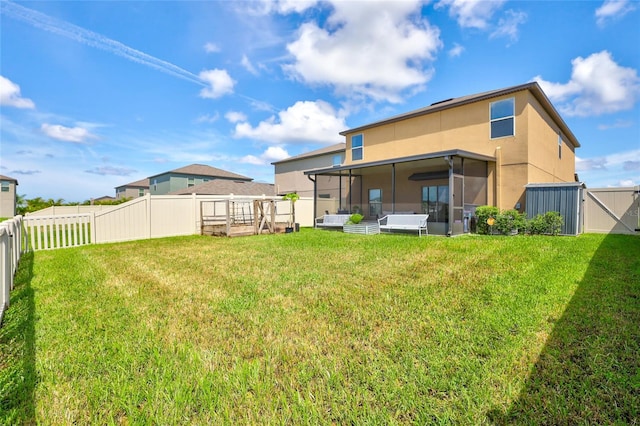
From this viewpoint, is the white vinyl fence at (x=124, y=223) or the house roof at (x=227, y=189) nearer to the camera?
the white vinyl fence at (x=124, y=223)

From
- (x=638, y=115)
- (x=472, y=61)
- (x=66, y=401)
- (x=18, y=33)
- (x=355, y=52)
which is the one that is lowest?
(x=66, y=401)

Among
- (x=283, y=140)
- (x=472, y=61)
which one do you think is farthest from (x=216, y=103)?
(x=283, y=140)

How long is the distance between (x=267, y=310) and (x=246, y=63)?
13763 millimetres

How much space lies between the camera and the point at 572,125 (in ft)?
60.2

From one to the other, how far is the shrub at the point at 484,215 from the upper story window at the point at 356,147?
8.47m

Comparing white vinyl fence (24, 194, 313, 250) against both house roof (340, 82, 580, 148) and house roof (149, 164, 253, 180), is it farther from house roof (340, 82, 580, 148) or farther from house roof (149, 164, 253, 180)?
house roof (149, 164, 253, 180)

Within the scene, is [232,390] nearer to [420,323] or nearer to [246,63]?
[420,323]

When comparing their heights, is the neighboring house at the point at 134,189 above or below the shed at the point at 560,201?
above

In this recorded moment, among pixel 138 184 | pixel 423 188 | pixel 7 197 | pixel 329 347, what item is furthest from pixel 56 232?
pixel 138 184

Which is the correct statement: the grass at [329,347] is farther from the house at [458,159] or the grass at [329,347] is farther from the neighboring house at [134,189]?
the neighboring house at [134,189]

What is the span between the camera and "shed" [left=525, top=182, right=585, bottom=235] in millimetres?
11080

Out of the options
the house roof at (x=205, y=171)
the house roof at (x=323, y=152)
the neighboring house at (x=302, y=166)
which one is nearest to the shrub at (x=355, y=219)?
the house roof at (x=323, y=152)

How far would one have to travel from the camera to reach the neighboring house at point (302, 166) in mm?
26211

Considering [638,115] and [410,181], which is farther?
[410,181]
